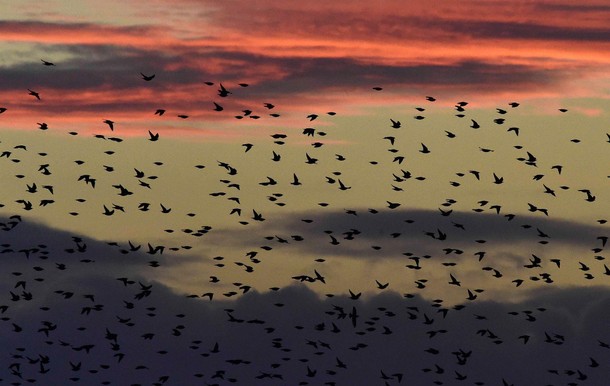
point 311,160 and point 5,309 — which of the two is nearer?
point 311,160

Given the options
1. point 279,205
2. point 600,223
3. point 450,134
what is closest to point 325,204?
point 279,205

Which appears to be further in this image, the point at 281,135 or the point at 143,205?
the point at 143,205

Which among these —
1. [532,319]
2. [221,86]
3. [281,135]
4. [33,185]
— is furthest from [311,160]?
[532,319]

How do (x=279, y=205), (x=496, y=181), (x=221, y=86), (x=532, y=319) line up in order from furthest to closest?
(x=532, y=319)
(x=279, y=205)
(x=496, y=181)
(x=221, y=86)

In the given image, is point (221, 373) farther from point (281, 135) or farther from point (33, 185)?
point (281, 135)

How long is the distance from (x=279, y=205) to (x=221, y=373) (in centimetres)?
2553

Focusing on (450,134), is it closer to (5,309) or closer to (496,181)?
(496,181)

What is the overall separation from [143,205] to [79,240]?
206 inches

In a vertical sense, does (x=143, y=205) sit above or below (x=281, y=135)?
below

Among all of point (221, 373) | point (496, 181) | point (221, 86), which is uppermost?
point (221, 86)

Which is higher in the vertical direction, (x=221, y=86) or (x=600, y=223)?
(x=221, y=86)

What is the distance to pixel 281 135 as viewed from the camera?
11056 cm

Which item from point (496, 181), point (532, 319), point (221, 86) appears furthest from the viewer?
point (532, 319)

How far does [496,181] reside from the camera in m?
114
